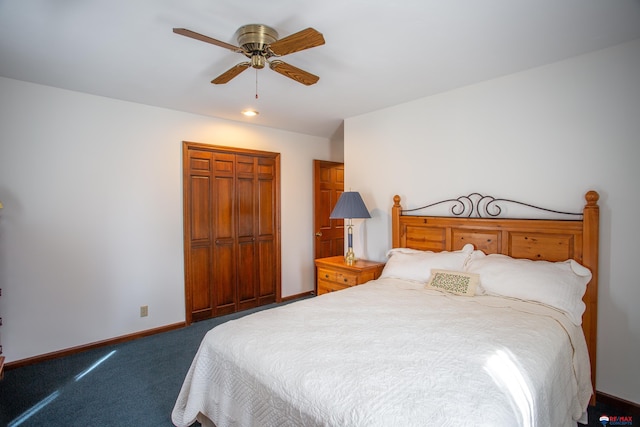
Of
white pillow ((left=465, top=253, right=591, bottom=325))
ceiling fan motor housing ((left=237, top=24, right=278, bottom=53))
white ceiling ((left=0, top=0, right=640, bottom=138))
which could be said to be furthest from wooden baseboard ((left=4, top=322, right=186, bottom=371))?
white pillow ((left=465, top=253, right=591, bottom=325))

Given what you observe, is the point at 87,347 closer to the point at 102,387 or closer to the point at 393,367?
the point at 102,387

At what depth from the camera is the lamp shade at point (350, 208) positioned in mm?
3443

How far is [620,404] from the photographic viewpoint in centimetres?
221

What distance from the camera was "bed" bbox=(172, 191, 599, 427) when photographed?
123 centimetres

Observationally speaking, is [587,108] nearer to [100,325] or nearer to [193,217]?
[193,217]

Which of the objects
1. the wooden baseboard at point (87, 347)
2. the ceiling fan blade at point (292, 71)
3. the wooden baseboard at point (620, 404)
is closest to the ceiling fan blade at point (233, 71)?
the ceiling fan blade at point (292, 71)

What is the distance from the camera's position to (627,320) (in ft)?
7.22

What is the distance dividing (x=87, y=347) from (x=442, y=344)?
3.27 metres

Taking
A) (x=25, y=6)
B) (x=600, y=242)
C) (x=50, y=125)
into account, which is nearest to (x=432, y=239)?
(x=600, y=242)

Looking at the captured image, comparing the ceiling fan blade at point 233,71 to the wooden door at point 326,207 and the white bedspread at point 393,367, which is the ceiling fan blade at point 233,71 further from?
the wooden door at point 326,207

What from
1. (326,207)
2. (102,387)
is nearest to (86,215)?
(102,387)

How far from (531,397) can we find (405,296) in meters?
1.12

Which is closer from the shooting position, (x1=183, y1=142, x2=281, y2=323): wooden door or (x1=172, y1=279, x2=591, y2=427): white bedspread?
(x1=172, y1=279, x2=591, y2=427): white bedspread

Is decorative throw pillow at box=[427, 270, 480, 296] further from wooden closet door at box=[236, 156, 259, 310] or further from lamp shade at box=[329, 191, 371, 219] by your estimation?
wooden closet door at box=[236, 156, 259, 310]
